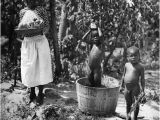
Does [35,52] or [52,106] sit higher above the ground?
[35,52]

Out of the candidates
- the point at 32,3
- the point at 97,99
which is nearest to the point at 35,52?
the point at 32,3

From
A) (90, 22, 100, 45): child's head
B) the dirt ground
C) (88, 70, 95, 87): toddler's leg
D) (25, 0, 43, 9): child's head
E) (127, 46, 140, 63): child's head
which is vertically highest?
(25, 0, 43, 9): child's head

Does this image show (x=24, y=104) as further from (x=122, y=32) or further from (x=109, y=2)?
(x=122, y=32)

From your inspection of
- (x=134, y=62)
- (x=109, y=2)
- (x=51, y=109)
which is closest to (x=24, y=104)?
(x=51, y=109)

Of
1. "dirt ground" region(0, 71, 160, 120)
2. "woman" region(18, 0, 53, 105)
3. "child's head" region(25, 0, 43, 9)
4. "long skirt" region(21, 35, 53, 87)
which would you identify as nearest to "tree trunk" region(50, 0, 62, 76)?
"child's head" region(25, 0, 43, 9)

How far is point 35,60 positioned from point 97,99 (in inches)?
46.4

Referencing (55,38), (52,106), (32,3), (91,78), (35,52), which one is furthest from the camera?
(55,38)

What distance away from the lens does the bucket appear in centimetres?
469

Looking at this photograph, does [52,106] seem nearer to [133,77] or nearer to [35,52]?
[35,52]

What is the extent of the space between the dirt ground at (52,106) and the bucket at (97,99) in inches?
4.5

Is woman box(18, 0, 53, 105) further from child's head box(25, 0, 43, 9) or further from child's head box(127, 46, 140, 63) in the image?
child's head box(127, 46, 140, 63)

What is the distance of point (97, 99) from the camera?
4.71 meters

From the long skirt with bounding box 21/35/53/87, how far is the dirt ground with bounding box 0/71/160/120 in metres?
0.47

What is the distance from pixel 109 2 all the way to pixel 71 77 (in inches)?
86.3
